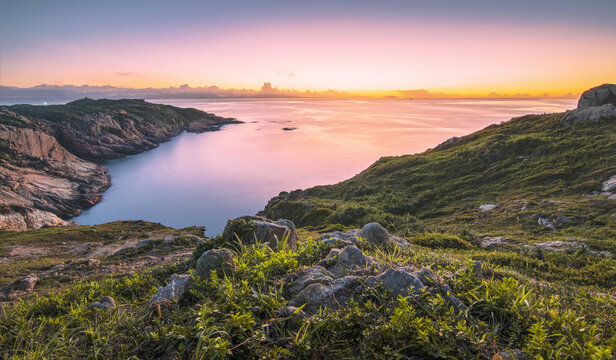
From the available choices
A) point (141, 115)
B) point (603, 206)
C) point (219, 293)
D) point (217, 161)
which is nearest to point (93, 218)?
point (217, 161)

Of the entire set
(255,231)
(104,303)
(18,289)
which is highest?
(104,303)

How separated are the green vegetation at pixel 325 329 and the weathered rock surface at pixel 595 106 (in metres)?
42.3

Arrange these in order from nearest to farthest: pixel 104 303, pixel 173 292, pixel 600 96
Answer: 1. pixel 173 292
2. pixel 104 303
3. pixel 600 96

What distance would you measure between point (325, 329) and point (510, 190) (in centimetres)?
2893

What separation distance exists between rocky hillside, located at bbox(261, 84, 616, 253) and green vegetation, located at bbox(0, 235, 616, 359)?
14.2 meters

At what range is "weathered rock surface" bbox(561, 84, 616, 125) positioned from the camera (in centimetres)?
3306

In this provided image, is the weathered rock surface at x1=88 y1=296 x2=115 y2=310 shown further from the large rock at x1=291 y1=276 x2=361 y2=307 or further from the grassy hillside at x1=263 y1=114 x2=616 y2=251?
the grassy hillside at x1=263 y1=114 x2=616 y2=251

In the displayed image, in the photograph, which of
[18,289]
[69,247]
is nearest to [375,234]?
[18,289]

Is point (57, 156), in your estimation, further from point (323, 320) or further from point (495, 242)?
point (323, 320)

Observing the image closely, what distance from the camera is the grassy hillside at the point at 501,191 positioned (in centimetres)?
1789

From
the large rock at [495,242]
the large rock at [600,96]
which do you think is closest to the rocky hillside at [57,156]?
the large rock at [495,242]

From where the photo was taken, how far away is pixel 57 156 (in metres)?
76.4

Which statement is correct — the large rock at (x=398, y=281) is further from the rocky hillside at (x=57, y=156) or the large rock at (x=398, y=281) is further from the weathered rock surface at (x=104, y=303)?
the rocky hillside at (x=57, y=156)

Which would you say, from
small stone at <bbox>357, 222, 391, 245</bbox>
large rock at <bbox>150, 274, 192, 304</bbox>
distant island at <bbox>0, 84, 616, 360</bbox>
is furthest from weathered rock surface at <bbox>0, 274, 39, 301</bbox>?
small stone at <bbox>357, 222, 391, 245</bbox>
